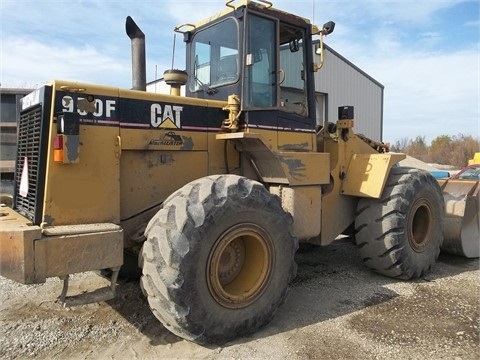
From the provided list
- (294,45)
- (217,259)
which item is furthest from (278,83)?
(217,259)

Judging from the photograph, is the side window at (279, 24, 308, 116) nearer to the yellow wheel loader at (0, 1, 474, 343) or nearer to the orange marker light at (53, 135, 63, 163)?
the yellow wheel loader at (0, 1, 474, 343)

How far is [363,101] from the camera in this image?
843 inches

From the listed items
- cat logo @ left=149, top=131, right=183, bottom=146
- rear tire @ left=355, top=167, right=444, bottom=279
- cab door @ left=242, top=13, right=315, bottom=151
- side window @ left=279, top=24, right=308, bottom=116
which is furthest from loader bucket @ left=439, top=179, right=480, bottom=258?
cat logo @ left=149, top=131, right=183, bottom=146

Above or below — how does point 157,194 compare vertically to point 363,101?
below

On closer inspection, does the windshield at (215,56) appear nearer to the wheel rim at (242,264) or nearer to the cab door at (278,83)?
the cab door at (278,83)

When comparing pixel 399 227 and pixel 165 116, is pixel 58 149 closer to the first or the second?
pixel 165 116

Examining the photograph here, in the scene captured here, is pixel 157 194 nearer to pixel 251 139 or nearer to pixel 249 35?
pixel 251 139

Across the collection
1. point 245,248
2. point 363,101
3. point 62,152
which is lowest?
point 245,248

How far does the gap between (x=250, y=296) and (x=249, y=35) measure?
275 centimetres

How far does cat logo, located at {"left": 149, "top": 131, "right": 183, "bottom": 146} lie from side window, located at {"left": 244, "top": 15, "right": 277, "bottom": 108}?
2.79ft

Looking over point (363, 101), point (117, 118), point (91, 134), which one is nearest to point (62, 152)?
point (91, 134)

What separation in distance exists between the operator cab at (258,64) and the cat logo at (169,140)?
724 mm

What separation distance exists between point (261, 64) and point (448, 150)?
4183cm

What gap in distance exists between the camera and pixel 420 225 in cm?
621
